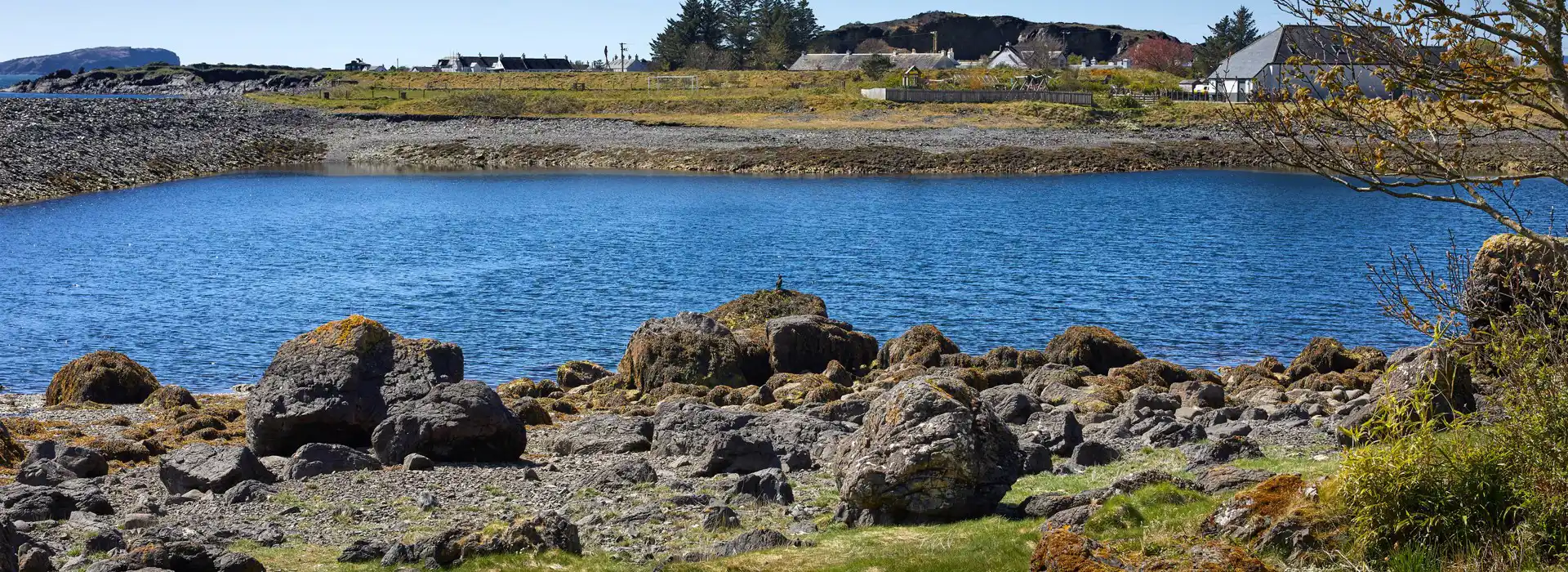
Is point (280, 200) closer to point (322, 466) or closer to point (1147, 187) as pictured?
point (1147, 187)

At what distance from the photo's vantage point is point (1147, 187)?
3693 inches

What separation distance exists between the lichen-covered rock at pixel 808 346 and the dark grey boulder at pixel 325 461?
14.3 metres

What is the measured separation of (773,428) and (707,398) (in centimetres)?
662

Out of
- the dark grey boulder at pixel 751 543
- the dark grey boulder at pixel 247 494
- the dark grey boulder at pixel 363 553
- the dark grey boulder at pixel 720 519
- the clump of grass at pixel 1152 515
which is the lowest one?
the dark grey boulder at pixel 247 494

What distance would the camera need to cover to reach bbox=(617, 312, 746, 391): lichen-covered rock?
3288 centimetres

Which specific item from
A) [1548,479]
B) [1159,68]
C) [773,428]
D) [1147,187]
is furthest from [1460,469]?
[1159,68]

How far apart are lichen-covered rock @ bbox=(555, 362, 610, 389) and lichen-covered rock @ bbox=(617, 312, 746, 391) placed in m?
1.22

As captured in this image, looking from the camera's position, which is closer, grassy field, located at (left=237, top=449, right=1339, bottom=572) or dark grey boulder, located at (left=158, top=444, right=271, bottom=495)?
grassy field, located at (left=237, top=449, right=1339, bottom=572)

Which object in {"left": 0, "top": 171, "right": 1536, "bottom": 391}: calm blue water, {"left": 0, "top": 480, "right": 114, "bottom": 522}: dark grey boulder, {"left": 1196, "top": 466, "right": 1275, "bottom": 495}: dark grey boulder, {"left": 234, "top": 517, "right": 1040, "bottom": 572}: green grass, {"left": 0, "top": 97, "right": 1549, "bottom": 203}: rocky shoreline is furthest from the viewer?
{"left": 0, "top": 97, "right": 1549, "bottom": 203}: rocky shoreline

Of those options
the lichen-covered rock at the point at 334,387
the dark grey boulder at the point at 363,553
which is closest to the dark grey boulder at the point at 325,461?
the lichen-covered rock at the point at 334,387

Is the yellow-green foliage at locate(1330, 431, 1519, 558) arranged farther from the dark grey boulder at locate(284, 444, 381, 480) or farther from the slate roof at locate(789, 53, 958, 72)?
the slate roof at locate(789, 53, 958, 72)

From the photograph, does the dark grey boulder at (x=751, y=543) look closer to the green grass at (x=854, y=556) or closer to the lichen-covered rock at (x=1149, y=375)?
the green grass at (x=854, y=556)

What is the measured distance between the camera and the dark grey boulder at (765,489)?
19.1 meters

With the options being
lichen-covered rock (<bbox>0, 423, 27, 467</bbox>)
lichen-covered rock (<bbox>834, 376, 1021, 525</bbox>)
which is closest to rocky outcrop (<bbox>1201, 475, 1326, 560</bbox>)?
lichen-covered rock (<bbox>834, 376, 1021, 525</bbox>)
